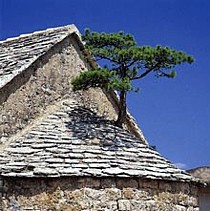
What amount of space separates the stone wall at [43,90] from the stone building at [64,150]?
2 cm

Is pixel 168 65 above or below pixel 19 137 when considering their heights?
above

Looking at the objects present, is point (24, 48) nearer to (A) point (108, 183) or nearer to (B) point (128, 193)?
(A) point (108, 183)

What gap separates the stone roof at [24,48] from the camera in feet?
30.4

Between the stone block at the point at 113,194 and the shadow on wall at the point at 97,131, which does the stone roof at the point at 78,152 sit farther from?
the stone block at the point at 113,194

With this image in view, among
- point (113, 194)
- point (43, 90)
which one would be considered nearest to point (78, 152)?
point (113, 194)

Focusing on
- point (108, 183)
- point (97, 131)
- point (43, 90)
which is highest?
point (43, 90)

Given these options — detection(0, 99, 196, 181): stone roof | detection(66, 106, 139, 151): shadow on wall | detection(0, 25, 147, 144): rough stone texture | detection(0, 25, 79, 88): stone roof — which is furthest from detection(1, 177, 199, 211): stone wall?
detection(0, 25, 79, 88): stone roof

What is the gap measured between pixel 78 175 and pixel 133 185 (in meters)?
0.95

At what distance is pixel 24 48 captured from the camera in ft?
34.6

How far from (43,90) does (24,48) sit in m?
1.23

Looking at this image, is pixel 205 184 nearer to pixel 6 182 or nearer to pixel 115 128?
pixel 115 128

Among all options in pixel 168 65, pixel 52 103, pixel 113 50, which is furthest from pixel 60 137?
pixel 168 65

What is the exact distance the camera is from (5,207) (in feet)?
25.2

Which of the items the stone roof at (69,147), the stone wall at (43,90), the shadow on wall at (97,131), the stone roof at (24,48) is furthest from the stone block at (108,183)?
the stone roof at (24,48)
